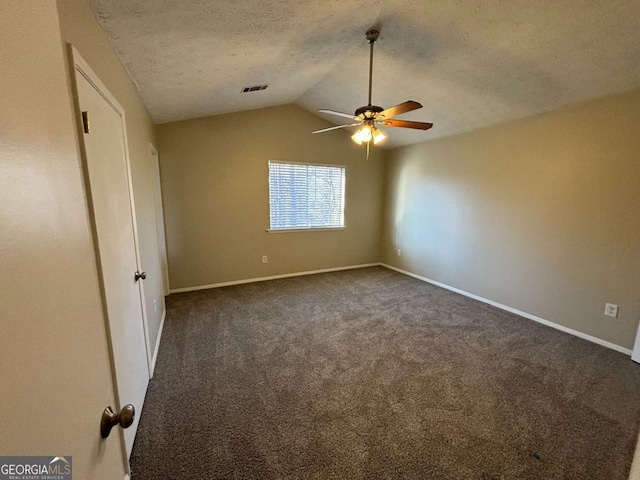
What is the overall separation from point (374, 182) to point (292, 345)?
12.1ft

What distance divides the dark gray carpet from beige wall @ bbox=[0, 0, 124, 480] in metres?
1.23

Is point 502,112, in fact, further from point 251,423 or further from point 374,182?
point 251,423

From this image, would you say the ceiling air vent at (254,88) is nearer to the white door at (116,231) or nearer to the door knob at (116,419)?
the white door at (116,231)

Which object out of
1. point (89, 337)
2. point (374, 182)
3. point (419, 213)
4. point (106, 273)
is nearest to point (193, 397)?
point (106, 273)

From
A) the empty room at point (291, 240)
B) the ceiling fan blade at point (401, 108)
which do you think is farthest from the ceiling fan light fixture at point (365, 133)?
the ceiling fan blade at point (401, 108)

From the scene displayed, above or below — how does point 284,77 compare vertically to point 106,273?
above

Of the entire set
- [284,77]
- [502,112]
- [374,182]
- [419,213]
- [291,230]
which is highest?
[284,77]

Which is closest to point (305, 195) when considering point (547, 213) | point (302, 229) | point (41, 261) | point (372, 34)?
point (302, 229)

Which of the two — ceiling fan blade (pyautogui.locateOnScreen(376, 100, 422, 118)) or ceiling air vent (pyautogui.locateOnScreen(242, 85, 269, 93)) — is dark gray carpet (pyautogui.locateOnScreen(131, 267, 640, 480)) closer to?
ceiling fan blade (pyautogui.locateOnScreen(376, 100, 422, 118))

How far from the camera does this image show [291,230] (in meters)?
4.80

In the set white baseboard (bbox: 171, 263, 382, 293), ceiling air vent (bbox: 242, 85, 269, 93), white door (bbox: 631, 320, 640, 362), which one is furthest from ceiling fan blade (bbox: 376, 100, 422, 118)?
white baseboard (bbox: 171, 263, 382, 293)

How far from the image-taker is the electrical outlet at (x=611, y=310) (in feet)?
8.81

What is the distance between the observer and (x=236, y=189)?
429cm

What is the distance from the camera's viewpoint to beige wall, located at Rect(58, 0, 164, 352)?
1.18 metres
